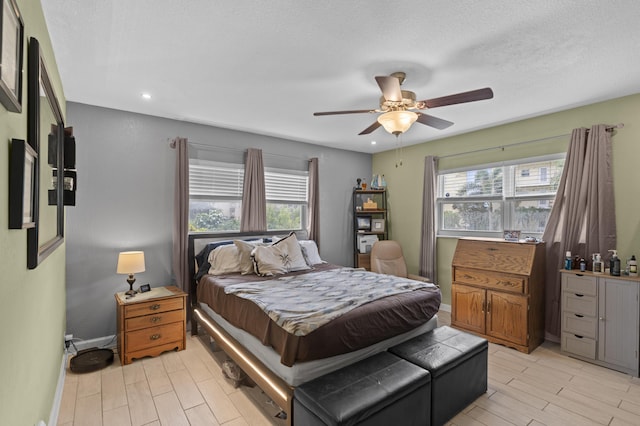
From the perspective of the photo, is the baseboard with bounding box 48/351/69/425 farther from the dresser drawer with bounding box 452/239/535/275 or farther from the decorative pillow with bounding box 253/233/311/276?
the dresser drawer with bounding box 452/239/535/275

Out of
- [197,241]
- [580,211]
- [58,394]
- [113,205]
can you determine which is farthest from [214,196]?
[580,211]

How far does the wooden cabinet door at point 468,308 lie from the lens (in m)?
3.68

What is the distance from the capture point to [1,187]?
100 centimetres

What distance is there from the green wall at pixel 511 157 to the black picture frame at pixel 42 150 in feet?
14.3

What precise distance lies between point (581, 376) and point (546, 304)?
0.90 metres

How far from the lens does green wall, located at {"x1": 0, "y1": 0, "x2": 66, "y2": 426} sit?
1.03 metres

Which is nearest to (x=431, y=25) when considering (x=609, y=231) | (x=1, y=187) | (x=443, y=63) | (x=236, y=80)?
(x=443, y=63)

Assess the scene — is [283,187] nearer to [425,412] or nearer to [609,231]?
[425,412]

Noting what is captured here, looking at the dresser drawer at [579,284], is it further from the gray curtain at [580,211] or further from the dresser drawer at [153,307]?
the dresser drawer at [153,307]

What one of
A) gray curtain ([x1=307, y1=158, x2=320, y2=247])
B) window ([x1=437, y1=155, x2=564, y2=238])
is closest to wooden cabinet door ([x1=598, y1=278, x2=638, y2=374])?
window ([x1=437, y1=155, x2=564, y2=238])

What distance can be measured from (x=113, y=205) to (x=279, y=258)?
73.8 inches

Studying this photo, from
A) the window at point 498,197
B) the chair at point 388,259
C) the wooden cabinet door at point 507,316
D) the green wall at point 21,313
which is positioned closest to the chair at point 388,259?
the chair at point 388,259

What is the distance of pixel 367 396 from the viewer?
5.87 ft

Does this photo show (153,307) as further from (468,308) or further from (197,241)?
(468,308)
